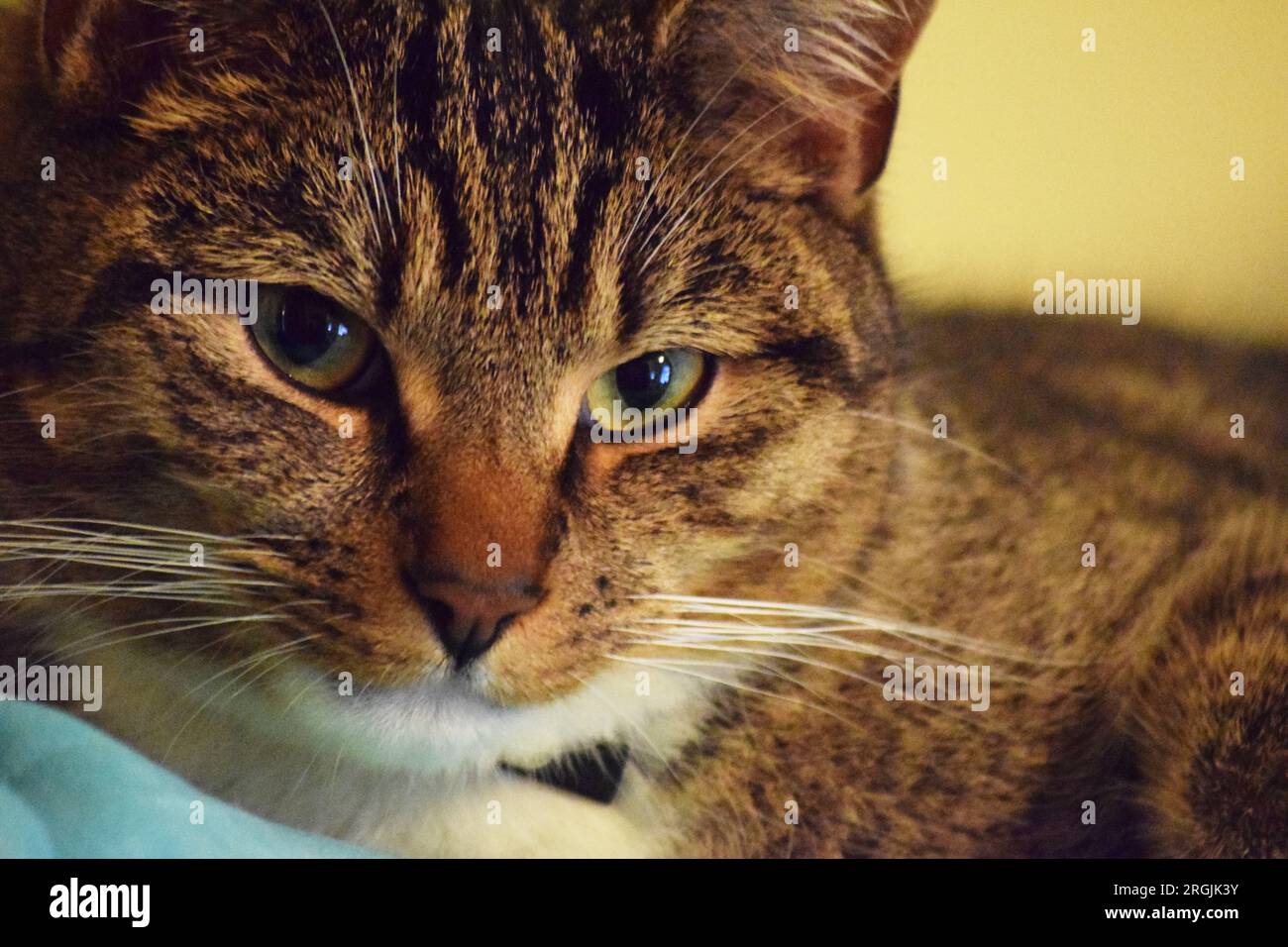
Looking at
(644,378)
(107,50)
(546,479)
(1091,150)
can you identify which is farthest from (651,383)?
(1091,150)

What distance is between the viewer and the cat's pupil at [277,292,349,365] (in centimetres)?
90

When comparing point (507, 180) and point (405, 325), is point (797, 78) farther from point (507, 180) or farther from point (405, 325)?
point (405, 325)

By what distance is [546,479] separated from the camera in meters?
0.92

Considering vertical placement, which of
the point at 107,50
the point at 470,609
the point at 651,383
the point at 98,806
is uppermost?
the point at 107,50

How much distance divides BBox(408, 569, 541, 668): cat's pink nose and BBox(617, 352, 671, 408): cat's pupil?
19 cm

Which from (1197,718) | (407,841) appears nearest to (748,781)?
(407,841)

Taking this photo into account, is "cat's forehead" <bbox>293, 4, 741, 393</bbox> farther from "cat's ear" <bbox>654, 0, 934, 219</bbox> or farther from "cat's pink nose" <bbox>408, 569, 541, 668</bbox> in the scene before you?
"cat's pink nose" <bbox>408, 569, 541, 668</bbox>

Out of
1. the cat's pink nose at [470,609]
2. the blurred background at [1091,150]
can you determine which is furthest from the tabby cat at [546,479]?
the blurred background at [1091,150]

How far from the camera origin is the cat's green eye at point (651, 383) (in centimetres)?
98

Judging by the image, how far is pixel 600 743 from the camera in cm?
106

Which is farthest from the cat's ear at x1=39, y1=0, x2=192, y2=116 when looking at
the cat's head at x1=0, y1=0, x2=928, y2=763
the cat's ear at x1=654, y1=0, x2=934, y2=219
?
the cat's ear at x1=654, y1=0, x2=934, y2=219

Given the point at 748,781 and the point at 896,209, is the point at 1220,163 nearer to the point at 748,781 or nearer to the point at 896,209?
the point at 896,209

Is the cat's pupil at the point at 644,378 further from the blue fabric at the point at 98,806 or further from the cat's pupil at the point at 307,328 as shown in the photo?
the blue fabric at the point at 98,806

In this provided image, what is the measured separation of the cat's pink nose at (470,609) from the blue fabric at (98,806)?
0.68 feet
